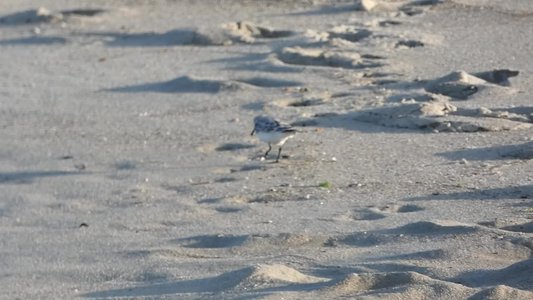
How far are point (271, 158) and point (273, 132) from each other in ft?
0.99

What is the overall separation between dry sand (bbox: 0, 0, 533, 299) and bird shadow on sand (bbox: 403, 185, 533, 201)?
2 centimetres

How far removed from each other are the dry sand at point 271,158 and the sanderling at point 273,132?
0.18 m

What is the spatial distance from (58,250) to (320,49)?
516 centimetres

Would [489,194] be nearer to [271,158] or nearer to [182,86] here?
[271,158]

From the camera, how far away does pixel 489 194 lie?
7.91 metres

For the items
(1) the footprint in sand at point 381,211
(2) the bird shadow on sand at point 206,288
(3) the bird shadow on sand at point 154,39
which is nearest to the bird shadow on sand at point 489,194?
(1) the footprint in sand at point 381,211

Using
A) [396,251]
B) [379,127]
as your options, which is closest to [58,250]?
[396,251]

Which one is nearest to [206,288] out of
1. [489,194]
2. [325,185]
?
[489,194]

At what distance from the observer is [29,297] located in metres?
7.00

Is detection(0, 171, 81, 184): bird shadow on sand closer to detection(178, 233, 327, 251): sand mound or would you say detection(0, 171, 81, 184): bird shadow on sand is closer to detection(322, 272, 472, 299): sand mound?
detection(178, 233, 327, 251): sand mound

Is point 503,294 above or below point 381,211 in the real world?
above

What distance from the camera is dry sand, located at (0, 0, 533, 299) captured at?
6.73 meters

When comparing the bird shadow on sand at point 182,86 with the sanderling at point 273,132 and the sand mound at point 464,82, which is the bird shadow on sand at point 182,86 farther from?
the sanderling at point 273,132

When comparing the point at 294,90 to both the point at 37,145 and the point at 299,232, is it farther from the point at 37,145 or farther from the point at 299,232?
the point at 299,232
